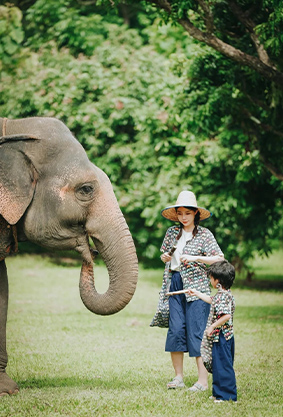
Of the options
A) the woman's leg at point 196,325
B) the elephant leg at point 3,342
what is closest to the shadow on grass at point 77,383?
the elephant leg at point 3,342

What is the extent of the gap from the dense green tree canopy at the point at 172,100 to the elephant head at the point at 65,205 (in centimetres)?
375

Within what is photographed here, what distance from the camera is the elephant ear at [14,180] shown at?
559 cm

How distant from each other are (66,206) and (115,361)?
306 centimetres

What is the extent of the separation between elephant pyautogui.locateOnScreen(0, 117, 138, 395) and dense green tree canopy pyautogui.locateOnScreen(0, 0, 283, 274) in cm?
375

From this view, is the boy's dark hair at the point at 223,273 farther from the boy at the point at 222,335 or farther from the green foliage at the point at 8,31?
the green foliage at the point at 8,31

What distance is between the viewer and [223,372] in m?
5.81

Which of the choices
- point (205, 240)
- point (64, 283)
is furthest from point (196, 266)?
point (64, 283)

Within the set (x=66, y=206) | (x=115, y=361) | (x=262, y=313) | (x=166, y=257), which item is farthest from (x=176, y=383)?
(x=262, y=313)

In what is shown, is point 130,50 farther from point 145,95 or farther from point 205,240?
point 205,240

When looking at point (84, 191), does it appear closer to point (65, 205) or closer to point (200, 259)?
point (65, 205)

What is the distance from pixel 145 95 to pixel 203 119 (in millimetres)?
7734

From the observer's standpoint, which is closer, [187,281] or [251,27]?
[187,281]

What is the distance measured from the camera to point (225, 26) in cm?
1085

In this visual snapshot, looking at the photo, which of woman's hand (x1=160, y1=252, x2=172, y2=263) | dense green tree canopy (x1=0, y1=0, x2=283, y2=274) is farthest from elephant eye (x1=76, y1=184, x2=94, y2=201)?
dense green tree canopy (x1=0, y1=0, x2=283, y2=274)
